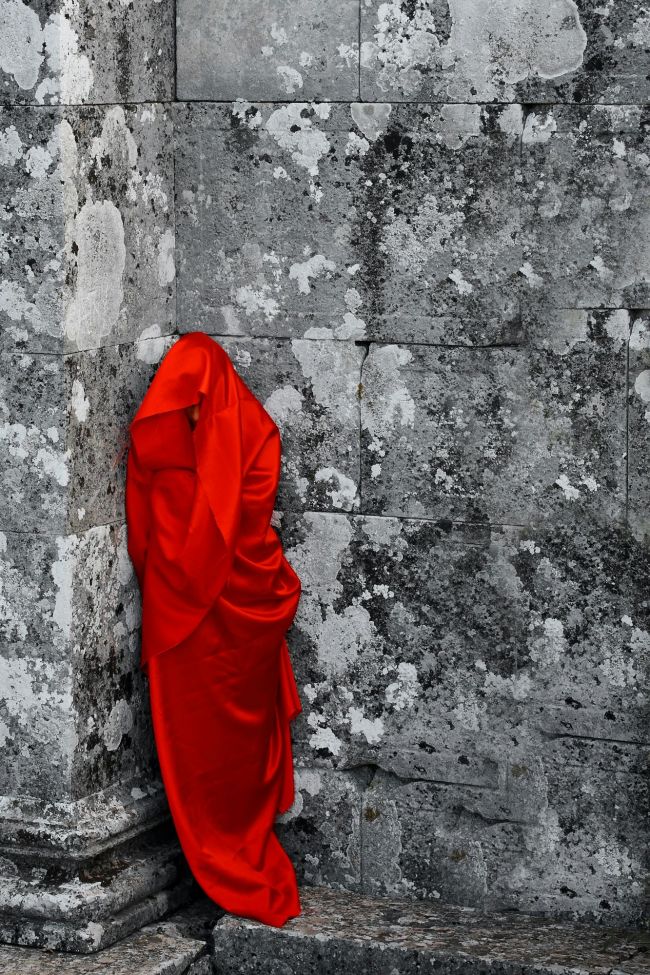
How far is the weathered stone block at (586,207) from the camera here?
451 centimetres

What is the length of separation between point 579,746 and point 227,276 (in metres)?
1.79

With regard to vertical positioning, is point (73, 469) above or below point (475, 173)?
below

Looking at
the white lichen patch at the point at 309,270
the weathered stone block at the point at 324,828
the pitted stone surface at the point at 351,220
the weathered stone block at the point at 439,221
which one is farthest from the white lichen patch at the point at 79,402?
the weathered stone block at the point at 324,828

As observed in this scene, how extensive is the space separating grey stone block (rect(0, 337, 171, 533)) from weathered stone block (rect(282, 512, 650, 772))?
0.70m

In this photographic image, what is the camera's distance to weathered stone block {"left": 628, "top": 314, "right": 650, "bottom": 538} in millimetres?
4562

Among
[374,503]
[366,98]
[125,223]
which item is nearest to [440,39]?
[366,98]

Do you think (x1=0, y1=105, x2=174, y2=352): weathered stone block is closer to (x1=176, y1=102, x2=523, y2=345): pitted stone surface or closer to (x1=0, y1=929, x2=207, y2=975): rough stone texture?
(x1=176, y1=102, x2=523, y2=345): pitted stone surface

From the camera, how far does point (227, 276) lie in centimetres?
500

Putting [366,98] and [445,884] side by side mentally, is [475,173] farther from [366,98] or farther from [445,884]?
[445,884]

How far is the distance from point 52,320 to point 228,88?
0.98 metres

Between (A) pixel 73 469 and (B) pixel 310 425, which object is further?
(B) pixel 310 425

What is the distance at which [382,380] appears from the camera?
16.0 ft

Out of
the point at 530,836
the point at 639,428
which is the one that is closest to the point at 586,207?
the point at 639,428

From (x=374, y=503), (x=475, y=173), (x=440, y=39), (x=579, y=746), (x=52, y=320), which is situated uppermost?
(x=440, y=39)
